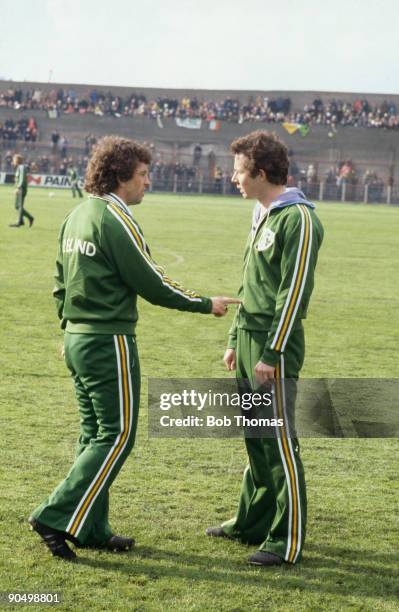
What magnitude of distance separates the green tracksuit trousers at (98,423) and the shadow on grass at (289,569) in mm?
265

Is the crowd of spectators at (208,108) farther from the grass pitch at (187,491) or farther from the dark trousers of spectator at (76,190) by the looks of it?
the grass pitch at (187,491)

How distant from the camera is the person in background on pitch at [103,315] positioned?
191 inches

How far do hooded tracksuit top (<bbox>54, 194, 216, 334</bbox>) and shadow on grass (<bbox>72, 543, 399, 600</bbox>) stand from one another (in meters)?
1.12

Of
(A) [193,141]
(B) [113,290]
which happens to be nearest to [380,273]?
(B) [113,290]

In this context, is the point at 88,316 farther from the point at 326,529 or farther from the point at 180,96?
the point at 180,96

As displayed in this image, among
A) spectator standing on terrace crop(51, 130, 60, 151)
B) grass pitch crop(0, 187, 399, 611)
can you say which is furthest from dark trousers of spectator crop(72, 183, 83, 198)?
grass pitch crop(0, 187, 399, 611)

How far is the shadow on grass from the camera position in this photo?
4.82 meters

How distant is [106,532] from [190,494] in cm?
109

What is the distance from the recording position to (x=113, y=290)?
4910mm

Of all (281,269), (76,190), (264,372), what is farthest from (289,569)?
(76,190)

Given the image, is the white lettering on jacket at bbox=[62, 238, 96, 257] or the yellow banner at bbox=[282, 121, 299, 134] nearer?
the white lettering on jacket at bbox=[62, 238, 96, 257]

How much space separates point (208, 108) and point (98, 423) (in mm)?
62339

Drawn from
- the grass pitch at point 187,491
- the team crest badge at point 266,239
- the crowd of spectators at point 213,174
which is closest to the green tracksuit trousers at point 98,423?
the grass pitch at point 187,491

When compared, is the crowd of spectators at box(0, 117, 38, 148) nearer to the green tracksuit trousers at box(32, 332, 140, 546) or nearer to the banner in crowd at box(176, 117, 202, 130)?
the banner in crowd at box(176, 117, 202, 130)
